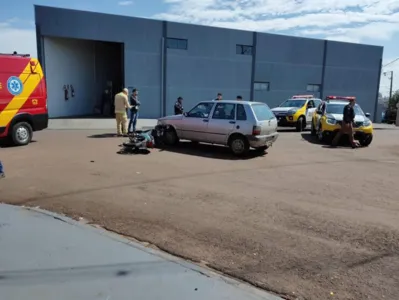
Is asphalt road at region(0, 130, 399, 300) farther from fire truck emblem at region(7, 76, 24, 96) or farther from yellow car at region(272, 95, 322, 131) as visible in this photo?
yellow car at region(272, 95, 322, 131)

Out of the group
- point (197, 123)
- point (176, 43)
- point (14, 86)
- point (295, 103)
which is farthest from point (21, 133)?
point (176, 43)

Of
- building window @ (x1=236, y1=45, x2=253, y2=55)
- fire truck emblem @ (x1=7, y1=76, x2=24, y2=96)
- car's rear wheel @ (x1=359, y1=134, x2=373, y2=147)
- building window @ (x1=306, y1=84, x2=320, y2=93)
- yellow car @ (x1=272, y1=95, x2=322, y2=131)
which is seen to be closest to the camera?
fire truck emblem @ (x1=7, y1=76, x2=24, y2=96)

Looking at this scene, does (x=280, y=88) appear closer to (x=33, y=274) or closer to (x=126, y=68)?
(x=126, y=68)

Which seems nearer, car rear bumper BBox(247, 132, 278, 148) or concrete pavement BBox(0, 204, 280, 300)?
concrete pavement BBox(0, 204, 280, 300)

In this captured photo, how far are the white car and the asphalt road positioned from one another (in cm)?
47

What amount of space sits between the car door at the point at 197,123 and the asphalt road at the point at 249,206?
0.84m

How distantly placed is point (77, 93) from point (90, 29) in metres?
4.44

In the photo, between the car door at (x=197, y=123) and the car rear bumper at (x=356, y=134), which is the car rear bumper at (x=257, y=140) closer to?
the car door at (x=197, y=123)

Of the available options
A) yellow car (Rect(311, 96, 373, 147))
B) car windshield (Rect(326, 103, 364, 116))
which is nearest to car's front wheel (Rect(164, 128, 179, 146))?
yellow car (Rect(311, 96, 373, 147))

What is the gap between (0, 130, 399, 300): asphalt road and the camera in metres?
3.76

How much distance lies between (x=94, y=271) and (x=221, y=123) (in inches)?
303


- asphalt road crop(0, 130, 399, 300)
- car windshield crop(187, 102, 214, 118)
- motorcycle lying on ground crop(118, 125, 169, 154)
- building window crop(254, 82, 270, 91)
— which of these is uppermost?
building window crop(254, 82, 270, 91)

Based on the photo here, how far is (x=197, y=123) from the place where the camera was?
1128 centimetres

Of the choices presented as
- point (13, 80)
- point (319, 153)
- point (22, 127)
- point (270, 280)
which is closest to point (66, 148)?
point (22, 127)
